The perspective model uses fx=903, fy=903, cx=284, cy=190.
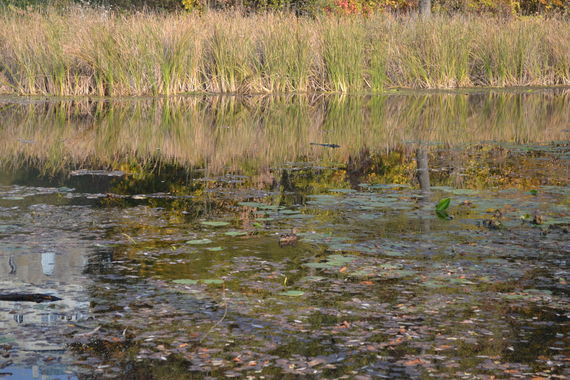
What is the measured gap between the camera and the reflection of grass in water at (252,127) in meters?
10.3

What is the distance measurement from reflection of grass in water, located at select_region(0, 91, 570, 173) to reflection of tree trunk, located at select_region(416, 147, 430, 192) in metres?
0.53

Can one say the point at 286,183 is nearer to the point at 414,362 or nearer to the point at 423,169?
the point at 423,169

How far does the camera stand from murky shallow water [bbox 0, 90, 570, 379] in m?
3.81

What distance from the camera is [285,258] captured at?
17.7 ft

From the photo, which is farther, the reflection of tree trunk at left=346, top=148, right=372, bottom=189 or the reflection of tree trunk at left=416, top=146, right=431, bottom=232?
the reflection of tree trunk at left=346, top=148, right=372, bottom=189

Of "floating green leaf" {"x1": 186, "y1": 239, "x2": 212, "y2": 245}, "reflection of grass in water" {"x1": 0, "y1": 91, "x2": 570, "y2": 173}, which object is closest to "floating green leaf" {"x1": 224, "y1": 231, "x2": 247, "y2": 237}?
"floating green leaf" {"x1": 186, "y1": 239, "x2": 212, "y2": 245}

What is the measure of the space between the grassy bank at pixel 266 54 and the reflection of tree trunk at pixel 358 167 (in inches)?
361

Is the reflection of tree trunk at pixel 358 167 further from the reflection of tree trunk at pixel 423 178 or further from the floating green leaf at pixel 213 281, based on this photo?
the floating green leaf at pixel 213 281

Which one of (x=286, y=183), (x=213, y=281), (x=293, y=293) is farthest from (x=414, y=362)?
(x=286, y=183)

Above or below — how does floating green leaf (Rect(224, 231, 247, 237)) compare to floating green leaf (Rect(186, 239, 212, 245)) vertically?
above

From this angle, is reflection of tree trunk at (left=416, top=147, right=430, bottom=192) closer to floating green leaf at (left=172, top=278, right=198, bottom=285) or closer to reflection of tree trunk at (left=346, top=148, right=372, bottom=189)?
reflection of tree trunk at (left=346, top=148, right=372, bottom=189)

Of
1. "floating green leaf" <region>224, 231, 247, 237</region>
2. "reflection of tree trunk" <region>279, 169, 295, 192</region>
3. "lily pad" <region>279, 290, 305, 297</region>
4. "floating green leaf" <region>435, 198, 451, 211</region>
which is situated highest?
"reflection of tree trunk" <region>279, 169, 295, 192</region>

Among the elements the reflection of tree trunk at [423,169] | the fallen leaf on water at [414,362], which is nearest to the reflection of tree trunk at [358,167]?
the reflection of tree trunk at [423,169]

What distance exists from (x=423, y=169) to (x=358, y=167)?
661 mm
